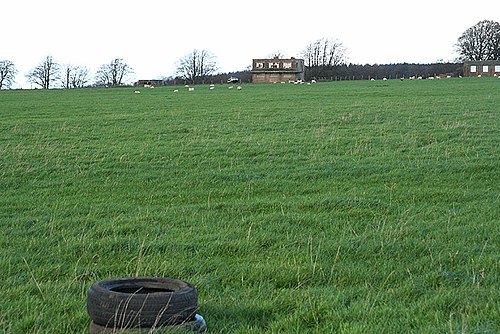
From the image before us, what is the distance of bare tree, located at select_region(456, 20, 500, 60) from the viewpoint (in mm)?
126500

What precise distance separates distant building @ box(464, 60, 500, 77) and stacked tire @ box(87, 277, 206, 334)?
110m

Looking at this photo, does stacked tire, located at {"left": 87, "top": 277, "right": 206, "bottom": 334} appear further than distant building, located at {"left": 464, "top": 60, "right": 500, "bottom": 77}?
No

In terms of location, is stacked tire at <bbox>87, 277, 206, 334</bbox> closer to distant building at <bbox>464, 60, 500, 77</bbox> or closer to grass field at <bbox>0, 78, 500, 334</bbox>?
grass field at <bbox>0, 78, 500, 334</bbox>

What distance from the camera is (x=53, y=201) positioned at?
1268 cm

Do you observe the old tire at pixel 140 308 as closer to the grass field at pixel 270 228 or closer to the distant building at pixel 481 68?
the grass field at pixel 270 228

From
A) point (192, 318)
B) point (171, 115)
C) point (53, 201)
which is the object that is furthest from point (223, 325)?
point (171, 115)

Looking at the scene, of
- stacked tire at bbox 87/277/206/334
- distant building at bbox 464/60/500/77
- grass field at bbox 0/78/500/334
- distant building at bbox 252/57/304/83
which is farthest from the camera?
distant building at bbox 252/57/304/83

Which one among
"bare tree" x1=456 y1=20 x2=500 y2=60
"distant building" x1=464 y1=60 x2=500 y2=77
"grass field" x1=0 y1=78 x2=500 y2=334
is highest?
"bare tree" x1=456 y1=20 x2=500 y2=60

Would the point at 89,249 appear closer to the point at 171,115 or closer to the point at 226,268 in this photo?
the point at 226,268

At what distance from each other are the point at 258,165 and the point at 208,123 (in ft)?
38.6

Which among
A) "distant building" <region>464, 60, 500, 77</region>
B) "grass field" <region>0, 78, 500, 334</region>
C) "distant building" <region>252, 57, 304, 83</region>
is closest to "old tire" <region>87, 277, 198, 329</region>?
"grass field" <region>0, 78, 500, 334</region>

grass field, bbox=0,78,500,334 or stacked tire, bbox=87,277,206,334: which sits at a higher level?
stacked tire, bbox=87,277,206,334

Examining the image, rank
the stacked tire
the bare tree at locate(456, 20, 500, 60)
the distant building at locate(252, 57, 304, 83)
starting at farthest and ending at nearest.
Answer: the distant building at locate(252, 57, 304, 83) → the bare tree at locate(456, 20, 500, 60) → the stacked tire

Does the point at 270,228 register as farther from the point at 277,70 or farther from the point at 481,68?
the point at 277,70
